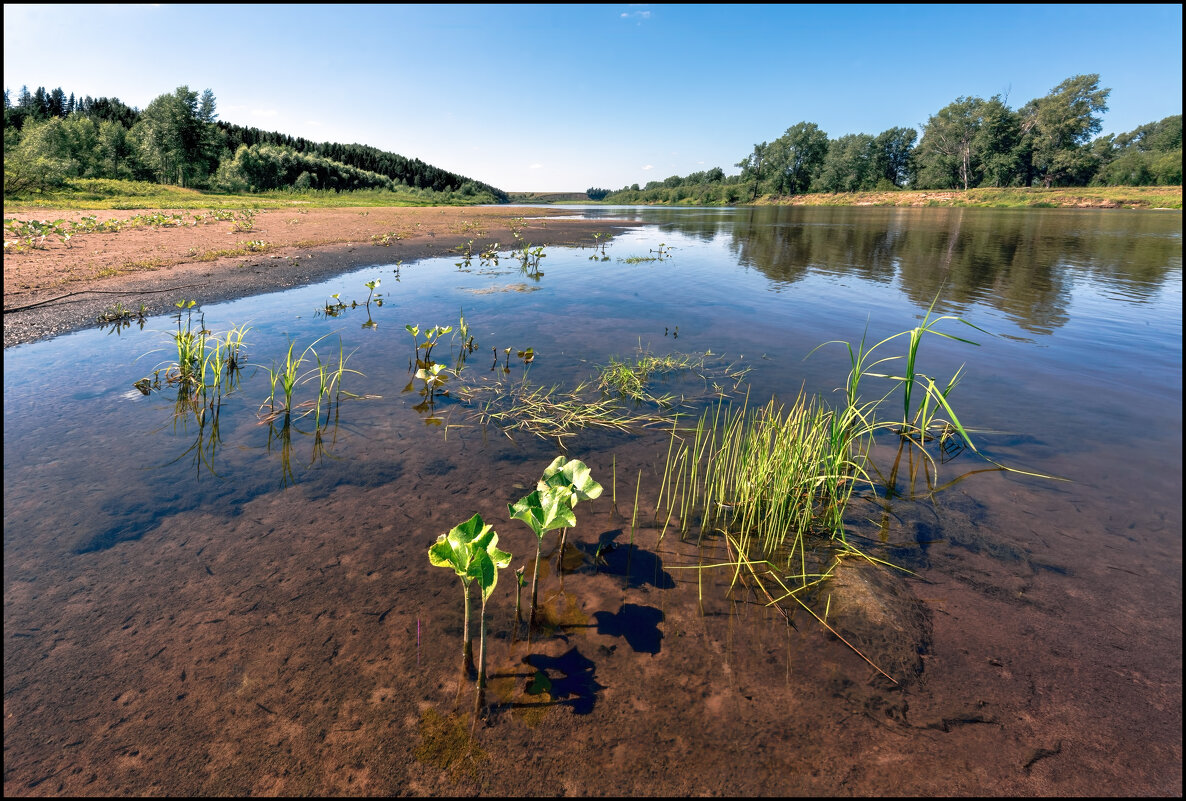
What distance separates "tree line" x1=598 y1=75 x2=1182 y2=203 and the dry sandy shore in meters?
76.8

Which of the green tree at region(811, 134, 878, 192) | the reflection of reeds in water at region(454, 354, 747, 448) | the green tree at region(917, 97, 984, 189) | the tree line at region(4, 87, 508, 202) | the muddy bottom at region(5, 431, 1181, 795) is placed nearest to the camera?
the muddy bottom at region(5, 431, 1181, 795)

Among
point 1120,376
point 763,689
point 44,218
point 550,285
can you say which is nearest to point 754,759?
point 763,689

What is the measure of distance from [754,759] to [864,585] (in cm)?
143

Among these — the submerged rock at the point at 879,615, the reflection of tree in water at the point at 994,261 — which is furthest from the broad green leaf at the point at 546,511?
the reflection of tree in water at the point at 994,261

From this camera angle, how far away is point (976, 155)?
242ft

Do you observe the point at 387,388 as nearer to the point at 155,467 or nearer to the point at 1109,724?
the point at 155,467

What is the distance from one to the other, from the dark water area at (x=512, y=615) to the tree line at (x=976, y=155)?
249 ft

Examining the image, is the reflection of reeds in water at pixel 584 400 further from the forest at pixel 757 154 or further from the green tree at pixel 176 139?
the green tree at pixel 176 139

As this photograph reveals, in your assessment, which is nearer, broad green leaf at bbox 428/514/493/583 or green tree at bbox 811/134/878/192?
broad green leaf at bbox 428/514/493/583

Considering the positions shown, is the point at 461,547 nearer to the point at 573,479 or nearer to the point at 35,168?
the point at 573,479

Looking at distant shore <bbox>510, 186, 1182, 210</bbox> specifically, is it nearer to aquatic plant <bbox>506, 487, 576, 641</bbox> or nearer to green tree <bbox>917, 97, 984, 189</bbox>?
green tree <bbox>917, 97, 984, 189</bbox>

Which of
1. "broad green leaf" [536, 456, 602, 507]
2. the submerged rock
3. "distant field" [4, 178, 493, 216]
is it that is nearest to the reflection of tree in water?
the submerged rock

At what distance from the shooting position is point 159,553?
3.15 m

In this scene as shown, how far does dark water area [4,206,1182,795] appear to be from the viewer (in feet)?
6.57
